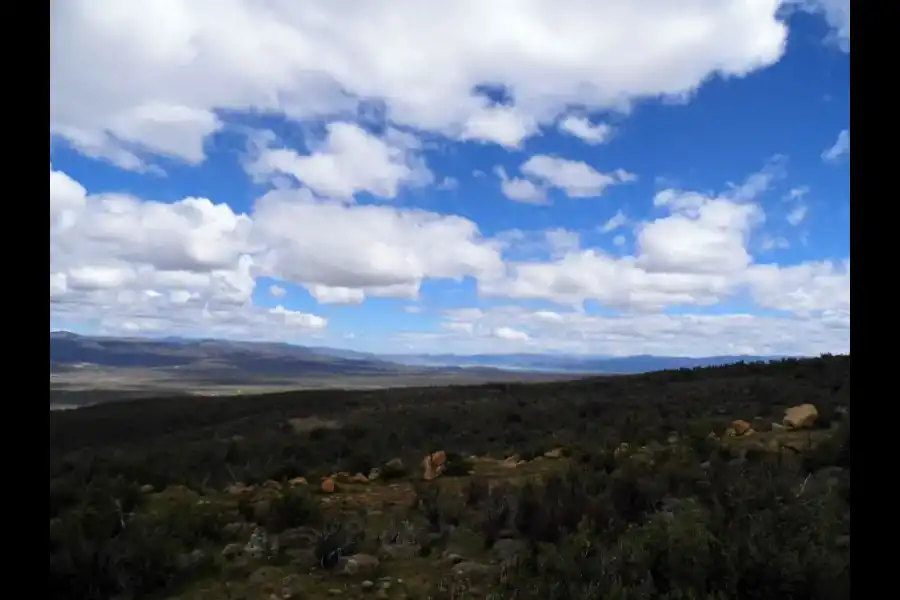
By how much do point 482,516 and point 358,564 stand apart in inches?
53.9

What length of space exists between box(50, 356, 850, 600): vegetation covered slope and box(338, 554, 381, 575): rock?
0.02 metres

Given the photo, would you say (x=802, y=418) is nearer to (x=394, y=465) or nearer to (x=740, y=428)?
(x=740, y=428)

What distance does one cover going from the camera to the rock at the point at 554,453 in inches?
370

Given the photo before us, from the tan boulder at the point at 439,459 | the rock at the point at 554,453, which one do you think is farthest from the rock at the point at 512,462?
the tan boulder at the point at 439,459

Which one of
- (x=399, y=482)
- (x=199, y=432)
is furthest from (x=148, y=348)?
(x=399, y=482)

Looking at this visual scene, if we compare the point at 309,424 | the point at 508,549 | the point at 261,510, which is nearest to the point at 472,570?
the point at 508,549

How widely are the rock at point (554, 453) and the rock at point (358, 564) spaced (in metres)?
4.94

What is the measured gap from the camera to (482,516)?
570 centimetres

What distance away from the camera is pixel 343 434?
524 inches

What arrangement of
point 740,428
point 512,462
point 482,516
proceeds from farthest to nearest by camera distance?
1. point 740,428
2. point 512,462
3. point 482,516
